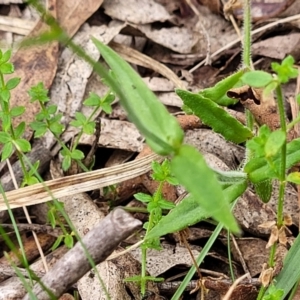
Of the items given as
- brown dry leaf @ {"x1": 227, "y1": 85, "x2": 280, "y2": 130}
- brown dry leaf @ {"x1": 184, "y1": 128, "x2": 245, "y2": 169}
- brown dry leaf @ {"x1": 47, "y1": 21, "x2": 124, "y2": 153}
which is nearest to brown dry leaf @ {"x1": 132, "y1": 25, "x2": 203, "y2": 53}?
brown dry leaf @ {"x1": 47, "y1": 21, "x2": 124, "y2": 153}

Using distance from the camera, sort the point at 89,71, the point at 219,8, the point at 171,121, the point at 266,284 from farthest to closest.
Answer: the point at 219,8 → the point at 89,71 → the point at 266,284 → the point at 171,121

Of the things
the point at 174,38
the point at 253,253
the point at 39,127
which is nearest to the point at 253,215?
the point at 253,253

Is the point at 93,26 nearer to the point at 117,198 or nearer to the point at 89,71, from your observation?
the point at 89,71

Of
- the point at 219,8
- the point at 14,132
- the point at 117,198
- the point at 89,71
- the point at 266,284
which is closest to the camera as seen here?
the point at 266,284

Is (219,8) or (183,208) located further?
(219,8)

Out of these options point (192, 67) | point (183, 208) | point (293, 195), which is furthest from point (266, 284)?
point (192, 67)

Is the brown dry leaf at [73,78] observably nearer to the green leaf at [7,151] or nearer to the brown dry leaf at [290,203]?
the green leaf at [7,151]
